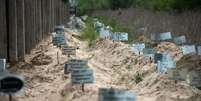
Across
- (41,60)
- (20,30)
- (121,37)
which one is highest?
(20,30)

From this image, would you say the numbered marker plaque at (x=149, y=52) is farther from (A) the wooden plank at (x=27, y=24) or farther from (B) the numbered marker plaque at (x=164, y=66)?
(A) the wooden plank at (x=27, y=24)

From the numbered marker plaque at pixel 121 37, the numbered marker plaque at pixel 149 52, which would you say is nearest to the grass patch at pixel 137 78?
the numbered marker plaque at pixel 149 52

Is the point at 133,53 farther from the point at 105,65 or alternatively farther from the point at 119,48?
the point at 119,48

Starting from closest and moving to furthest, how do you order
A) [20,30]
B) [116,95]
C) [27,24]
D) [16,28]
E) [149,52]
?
[116,95]
[149,52]
[16,28]
[20,30]
[27,24]

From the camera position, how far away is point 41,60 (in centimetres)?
2170

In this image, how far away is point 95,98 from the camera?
1363 cm

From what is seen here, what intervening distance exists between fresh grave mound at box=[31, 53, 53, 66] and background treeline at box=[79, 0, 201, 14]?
79.2 feet

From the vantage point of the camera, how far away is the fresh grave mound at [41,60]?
21122 millimetres

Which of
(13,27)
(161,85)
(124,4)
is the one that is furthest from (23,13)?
(124,4)

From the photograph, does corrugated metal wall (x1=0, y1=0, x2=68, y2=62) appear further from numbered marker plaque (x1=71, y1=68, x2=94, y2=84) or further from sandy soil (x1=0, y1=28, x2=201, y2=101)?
numbered marker plaque (x1=71, y1=68, x2=94, y2=84)

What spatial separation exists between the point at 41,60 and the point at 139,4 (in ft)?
196

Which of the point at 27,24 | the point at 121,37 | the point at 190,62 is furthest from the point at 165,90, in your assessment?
the point at 121,37

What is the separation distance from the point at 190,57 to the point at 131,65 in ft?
8.66

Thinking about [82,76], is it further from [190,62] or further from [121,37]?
[121,37]
